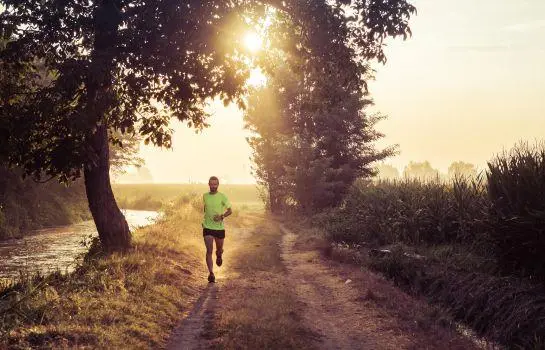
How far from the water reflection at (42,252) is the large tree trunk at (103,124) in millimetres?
737

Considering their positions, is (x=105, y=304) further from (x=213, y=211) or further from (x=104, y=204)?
(x=104, y=204)

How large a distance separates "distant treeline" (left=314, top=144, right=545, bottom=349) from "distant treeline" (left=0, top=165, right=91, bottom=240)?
19.4 meters

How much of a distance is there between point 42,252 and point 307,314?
14.5 metres

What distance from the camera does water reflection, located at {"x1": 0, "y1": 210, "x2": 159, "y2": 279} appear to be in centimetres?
1591

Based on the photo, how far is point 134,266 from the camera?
12.1 m

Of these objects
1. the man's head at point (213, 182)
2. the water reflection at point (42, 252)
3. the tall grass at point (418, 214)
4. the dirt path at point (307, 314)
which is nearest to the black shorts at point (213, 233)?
the man's head at point (213, 182)

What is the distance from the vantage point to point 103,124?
13.5m

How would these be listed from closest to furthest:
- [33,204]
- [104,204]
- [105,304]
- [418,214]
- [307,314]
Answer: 1. [105,304]
2. [307,314]
3. [104,204]
4. [418,214]
5. [33,204]

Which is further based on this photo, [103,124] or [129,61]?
[103,124]

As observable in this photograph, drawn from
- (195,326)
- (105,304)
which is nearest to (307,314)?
(195,326)

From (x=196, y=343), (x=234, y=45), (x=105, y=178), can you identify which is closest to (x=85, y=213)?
(x=105, y=178)

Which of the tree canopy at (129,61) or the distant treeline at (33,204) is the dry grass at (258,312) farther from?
the distant treeline at (33,204)

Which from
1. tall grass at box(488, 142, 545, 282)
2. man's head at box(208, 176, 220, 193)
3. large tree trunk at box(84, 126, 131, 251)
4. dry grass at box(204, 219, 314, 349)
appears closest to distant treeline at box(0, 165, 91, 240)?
large tree trunk at box(84, 126, 131, 251)

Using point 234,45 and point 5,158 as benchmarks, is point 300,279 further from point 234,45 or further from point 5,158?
point 5,158
